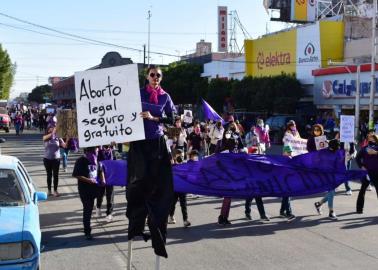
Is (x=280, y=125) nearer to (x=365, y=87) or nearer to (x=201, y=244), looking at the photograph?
(x=365, y=87)

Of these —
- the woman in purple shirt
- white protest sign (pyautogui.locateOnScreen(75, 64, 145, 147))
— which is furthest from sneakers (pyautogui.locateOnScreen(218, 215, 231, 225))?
white protest sign (pyautogui.locateOnScreen(75, 64, 145, 147))

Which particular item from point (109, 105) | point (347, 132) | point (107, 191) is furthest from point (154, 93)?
point (347, 132)

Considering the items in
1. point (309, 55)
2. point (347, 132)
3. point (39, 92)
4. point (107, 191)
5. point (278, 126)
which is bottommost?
point (107, 191)

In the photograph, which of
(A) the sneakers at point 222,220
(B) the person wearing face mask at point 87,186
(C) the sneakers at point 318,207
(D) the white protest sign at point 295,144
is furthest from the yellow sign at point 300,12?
(B) the person wearing face mask at point 87,186

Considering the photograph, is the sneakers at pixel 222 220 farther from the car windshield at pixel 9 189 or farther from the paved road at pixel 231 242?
the car windshield at pixel 9 189

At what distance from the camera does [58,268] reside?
7094 mm

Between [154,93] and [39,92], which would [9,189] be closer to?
[154,93]

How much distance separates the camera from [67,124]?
35.0 feet

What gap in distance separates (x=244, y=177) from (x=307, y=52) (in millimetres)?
32711

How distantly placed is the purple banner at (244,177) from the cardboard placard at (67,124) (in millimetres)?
997

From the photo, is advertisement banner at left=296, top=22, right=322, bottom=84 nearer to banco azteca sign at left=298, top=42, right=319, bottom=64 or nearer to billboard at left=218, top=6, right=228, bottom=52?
banco azteca sign at left=298, top=42, right=319, bottom=64

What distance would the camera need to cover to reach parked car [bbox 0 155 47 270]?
5238mm

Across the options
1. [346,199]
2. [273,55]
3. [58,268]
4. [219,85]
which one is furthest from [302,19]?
[58,268]

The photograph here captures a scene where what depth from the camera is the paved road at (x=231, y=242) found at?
738 centimetres
